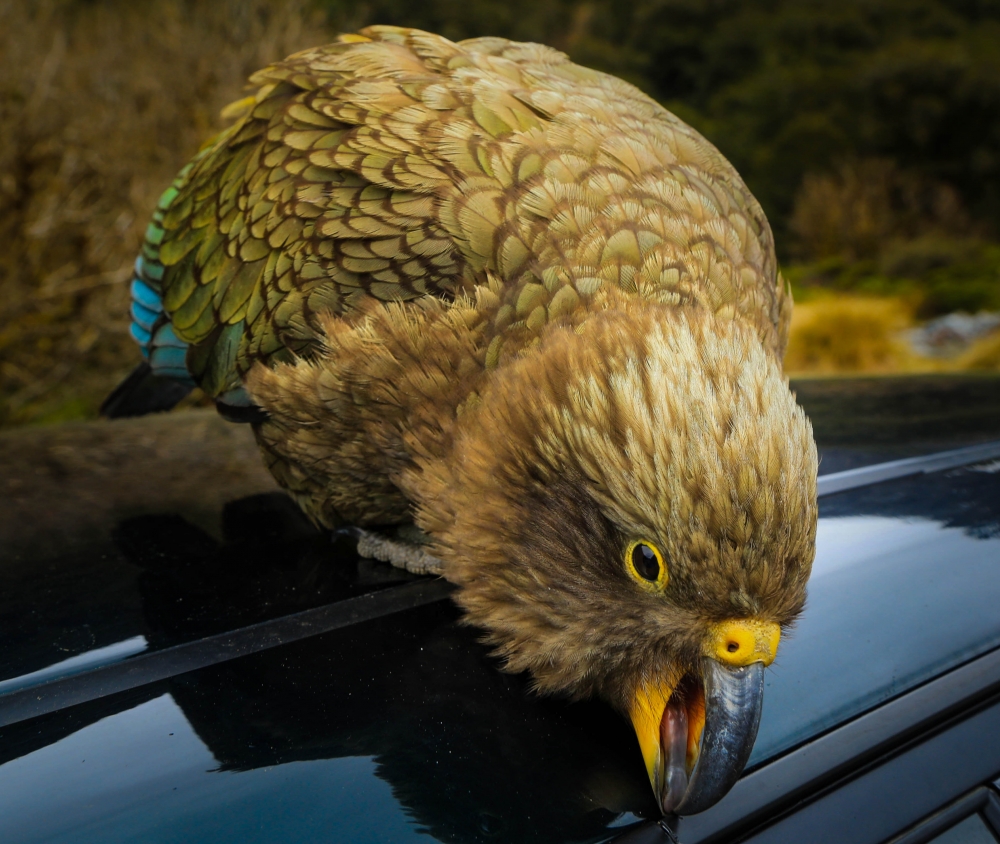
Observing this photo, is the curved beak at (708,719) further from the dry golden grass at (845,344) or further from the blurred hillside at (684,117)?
the dry golden grass at (845,344)

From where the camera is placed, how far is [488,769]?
1230mm

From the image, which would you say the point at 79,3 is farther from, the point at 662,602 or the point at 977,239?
the point at 977,239

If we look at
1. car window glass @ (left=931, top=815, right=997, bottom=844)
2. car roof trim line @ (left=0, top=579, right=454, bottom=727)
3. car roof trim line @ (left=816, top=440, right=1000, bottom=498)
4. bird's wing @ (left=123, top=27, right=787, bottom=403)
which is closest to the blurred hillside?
bird's wing @ (left=123, top=27, right=787, bottom=403)

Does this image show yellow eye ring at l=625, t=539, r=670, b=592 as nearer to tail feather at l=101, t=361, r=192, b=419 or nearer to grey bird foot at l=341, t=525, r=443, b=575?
grey bird foot at l=341, t=525, r=443, b=575

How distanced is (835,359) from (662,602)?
37.5 ft

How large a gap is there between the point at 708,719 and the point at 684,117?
791 inches

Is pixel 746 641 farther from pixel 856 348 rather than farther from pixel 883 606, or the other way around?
pixel 856 348

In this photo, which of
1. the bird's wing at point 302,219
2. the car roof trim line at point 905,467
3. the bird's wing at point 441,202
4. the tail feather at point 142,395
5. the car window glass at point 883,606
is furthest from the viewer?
the tail feather at point 142,395

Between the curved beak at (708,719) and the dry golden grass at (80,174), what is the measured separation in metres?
5.62

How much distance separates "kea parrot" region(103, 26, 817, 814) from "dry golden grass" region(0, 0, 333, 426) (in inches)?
152

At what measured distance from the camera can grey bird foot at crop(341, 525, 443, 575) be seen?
6.25 ft

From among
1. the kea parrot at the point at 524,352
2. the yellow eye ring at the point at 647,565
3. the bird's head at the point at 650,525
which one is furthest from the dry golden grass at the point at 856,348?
the yellow eye ring at the point at 647,565

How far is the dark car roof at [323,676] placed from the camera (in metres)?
1.13

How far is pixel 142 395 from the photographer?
3.04 metres
